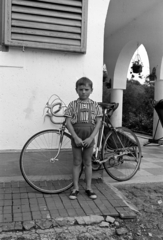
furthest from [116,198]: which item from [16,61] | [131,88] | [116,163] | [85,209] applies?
[131,88]

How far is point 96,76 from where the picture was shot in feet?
12.5

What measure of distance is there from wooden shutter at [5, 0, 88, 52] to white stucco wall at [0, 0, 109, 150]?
116mm

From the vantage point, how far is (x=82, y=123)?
324 cm

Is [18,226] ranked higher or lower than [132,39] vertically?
lower

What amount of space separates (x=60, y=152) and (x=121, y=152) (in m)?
0.92

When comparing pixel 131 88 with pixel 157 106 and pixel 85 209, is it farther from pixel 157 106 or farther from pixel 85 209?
pixel 85 209

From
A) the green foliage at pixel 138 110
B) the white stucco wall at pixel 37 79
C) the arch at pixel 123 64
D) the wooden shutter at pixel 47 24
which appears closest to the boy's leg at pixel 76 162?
the white stucco wall at pixel 37 79

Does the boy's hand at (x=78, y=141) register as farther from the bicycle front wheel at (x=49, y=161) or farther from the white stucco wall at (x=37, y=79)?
the white stucco wall at (x=37, y=79)

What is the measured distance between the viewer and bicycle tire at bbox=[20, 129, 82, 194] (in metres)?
3.54

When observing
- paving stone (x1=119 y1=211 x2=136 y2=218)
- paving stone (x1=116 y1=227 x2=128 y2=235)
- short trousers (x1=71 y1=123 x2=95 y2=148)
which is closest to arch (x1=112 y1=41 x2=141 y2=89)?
short trousers (x1=71 y1=123 x2=95 y2=148)

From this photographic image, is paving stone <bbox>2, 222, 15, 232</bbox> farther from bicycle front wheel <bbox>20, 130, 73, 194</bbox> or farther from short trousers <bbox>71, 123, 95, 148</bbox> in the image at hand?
short trousers <bbox>71, 123, 95, 148</bbox>

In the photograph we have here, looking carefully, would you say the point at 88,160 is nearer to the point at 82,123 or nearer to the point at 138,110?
the point at 82,123

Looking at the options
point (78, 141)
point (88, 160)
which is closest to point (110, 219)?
point (88, 160)

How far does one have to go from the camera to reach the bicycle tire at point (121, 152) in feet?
12.6
